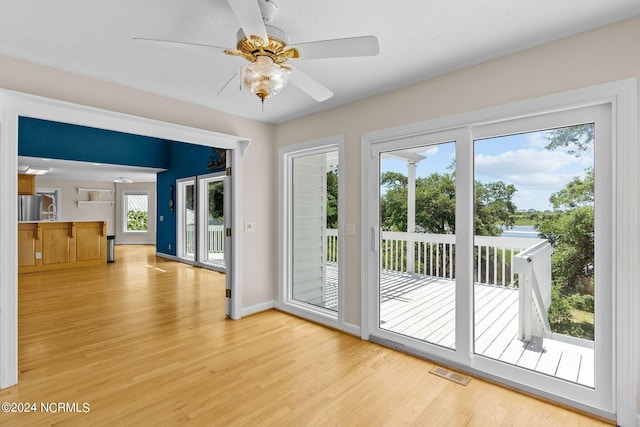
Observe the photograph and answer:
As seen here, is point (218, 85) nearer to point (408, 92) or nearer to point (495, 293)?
point (408, 92)

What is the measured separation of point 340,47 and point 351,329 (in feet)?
8.78

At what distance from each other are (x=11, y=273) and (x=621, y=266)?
13.4 ft

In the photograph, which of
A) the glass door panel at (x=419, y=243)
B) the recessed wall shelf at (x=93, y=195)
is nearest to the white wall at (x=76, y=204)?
the recessed wall shelf at (x=93, y=195)

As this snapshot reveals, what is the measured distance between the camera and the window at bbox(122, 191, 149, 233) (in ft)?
37.4

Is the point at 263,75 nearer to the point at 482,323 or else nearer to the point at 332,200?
the point at 482,323

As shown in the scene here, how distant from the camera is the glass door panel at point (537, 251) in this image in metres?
2.10

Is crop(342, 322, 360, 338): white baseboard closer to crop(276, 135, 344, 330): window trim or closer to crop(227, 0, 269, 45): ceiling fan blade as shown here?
crop(276, 135, 344, 330): window trim

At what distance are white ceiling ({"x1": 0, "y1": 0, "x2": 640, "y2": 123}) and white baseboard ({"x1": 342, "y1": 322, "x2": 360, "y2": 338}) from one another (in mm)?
2389

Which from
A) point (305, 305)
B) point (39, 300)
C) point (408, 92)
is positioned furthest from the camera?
point (39, 300)

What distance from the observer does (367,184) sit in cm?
315

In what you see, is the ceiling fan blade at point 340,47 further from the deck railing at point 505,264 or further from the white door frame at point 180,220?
the white door frame at point 180,220

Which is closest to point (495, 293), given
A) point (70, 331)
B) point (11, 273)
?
point (11, 273)

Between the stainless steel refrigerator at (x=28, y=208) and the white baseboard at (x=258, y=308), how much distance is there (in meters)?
7.09

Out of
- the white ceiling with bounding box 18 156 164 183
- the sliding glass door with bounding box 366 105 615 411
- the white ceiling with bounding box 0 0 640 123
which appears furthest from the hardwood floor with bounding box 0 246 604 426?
the white ceiling with bounding box 18 156 164 183
